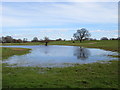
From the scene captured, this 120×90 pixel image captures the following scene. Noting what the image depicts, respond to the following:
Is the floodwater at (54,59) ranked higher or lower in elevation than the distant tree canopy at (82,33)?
lower

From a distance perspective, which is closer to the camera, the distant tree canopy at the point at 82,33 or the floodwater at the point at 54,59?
the floodwater at the point at 54,59

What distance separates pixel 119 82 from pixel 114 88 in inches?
43.3

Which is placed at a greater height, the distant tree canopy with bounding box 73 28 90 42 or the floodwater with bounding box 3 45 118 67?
the distant tree canopy with bounding box 73 28 90 42

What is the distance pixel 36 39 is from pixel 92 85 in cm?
12355

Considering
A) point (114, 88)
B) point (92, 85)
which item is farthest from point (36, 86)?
point (114, 88)

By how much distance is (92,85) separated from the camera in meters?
7.00

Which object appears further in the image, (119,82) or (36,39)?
(36,39)

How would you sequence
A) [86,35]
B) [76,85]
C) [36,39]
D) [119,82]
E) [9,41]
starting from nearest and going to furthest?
[76,85]
[119,82]
[86,35]
[9,41]
[36,39]

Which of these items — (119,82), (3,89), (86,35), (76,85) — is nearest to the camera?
(3,89)

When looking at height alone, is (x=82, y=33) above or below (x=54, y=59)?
above

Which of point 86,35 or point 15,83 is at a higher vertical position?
point 86,35

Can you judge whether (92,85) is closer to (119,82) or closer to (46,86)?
(119,82)

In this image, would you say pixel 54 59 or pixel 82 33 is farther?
pixel 82 33

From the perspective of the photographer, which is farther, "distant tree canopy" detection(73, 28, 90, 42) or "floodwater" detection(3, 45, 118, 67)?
"distant tree canopy" detection(73, 28, 90, 42)
